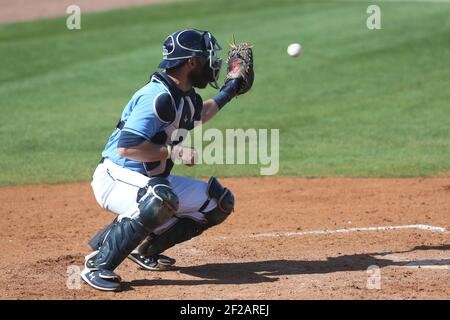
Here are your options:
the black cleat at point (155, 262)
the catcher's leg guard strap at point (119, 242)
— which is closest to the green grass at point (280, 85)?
the black cleat at point (155, 262)

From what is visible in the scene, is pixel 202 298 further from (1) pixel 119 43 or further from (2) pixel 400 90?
(1) pixel 119 43

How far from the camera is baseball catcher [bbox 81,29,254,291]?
566 cm

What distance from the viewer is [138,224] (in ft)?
18.4

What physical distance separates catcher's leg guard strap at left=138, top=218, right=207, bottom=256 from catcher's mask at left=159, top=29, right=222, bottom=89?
1.10 m

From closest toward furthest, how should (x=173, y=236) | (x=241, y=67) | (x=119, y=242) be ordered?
(x=119, y=242) → (x=173, y=236) → (x=241, y=67)

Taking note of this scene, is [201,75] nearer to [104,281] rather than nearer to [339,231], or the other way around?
[104,281]

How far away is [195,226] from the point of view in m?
6.26

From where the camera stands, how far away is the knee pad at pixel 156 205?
555 centimetres

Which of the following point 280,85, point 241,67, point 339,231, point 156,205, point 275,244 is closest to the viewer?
point 156,205

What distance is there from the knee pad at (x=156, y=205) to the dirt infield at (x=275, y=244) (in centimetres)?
49

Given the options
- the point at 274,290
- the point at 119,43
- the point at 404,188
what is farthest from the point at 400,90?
the point at 274,290

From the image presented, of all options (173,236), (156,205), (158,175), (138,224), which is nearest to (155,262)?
(173,236)

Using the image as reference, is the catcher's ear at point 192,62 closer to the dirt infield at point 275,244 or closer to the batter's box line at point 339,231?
the dirt infield at point 275,244

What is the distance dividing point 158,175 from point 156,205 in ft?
1.86
